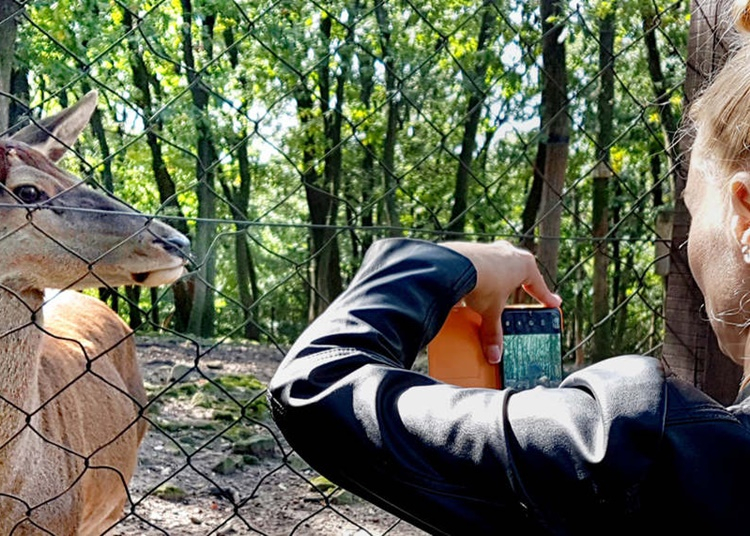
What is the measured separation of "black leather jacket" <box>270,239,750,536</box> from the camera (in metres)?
0.88

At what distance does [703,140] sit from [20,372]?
221 cm

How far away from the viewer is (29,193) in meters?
2.83

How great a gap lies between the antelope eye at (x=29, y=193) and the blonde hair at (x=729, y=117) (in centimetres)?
215

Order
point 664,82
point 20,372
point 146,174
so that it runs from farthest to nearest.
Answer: point 146,174
point 664,82
point 20,372

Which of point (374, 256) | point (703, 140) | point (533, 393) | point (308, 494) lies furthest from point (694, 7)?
point (308, 494)

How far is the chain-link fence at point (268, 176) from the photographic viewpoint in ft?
7.30

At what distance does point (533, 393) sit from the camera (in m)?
0.98

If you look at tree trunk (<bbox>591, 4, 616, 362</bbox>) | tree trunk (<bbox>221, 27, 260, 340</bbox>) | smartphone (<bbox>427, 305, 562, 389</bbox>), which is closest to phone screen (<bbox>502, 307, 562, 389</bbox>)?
smartphone (<bbox>427, 305, 562, 389</bbox>)

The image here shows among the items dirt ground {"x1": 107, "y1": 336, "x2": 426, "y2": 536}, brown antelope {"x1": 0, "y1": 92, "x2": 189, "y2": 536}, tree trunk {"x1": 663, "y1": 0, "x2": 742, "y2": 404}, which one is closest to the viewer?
tree trunk {"x1": 663, "y1": 0, "x2": 742, "y2": 404}

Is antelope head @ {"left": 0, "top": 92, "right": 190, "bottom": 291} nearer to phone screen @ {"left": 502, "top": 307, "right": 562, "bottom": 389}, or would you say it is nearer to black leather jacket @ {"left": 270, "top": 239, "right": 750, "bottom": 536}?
phone screen @ {"left": 502, "top": 307, "right": 562, "bottom": 389}

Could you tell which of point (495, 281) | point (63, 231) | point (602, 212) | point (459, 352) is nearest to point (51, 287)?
point (63, 231)

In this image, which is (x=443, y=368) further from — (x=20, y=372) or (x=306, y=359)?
(x=20, y=372)

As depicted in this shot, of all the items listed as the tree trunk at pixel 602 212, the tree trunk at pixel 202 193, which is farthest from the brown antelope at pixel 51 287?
the tree trunk at pixel 602 212

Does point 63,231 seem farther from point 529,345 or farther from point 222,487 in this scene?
point 222,487
